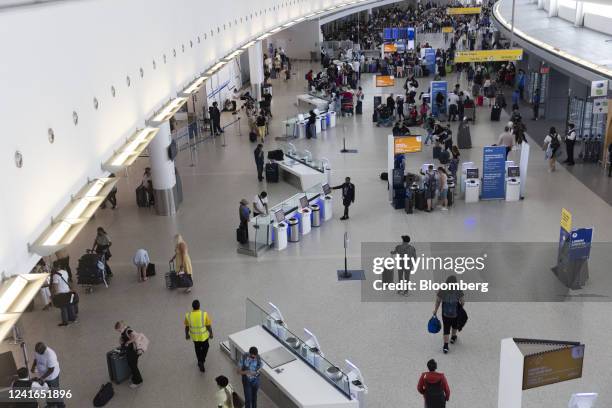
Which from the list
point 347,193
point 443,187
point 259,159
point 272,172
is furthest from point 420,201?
point 259,159

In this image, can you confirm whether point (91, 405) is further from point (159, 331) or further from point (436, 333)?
point (436, 333)

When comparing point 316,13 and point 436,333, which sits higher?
point 316,13

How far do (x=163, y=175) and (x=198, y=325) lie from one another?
7.60 metres

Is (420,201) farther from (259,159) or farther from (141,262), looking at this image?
(141,262)

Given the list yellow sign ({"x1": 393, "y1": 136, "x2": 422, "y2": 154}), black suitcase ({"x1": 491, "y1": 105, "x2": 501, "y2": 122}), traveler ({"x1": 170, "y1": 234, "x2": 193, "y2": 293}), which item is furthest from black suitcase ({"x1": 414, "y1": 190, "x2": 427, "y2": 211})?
black suitcase ({"x1": 491, "y1": 105, "x2": 501, "y2": 122})

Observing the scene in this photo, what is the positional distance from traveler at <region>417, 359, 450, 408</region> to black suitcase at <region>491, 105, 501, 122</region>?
18944 mm

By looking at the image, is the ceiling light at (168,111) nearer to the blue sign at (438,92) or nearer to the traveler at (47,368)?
the traveler at (47,368)

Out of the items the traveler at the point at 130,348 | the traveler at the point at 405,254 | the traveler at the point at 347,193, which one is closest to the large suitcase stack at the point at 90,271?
the traveler at the point at 130,348

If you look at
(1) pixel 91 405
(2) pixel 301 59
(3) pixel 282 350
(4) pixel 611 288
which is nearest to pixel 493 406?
(3) pixel 282 350

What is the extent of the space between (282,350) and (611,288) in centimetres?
636

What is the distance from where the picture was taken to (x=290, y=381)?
29.3 ft

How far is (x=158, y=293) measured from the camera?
1295cm

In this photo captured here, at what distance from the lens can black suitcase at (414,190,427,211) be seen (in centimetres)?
1644

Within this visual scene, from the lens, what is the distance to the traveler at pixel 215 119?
81.8 feet
